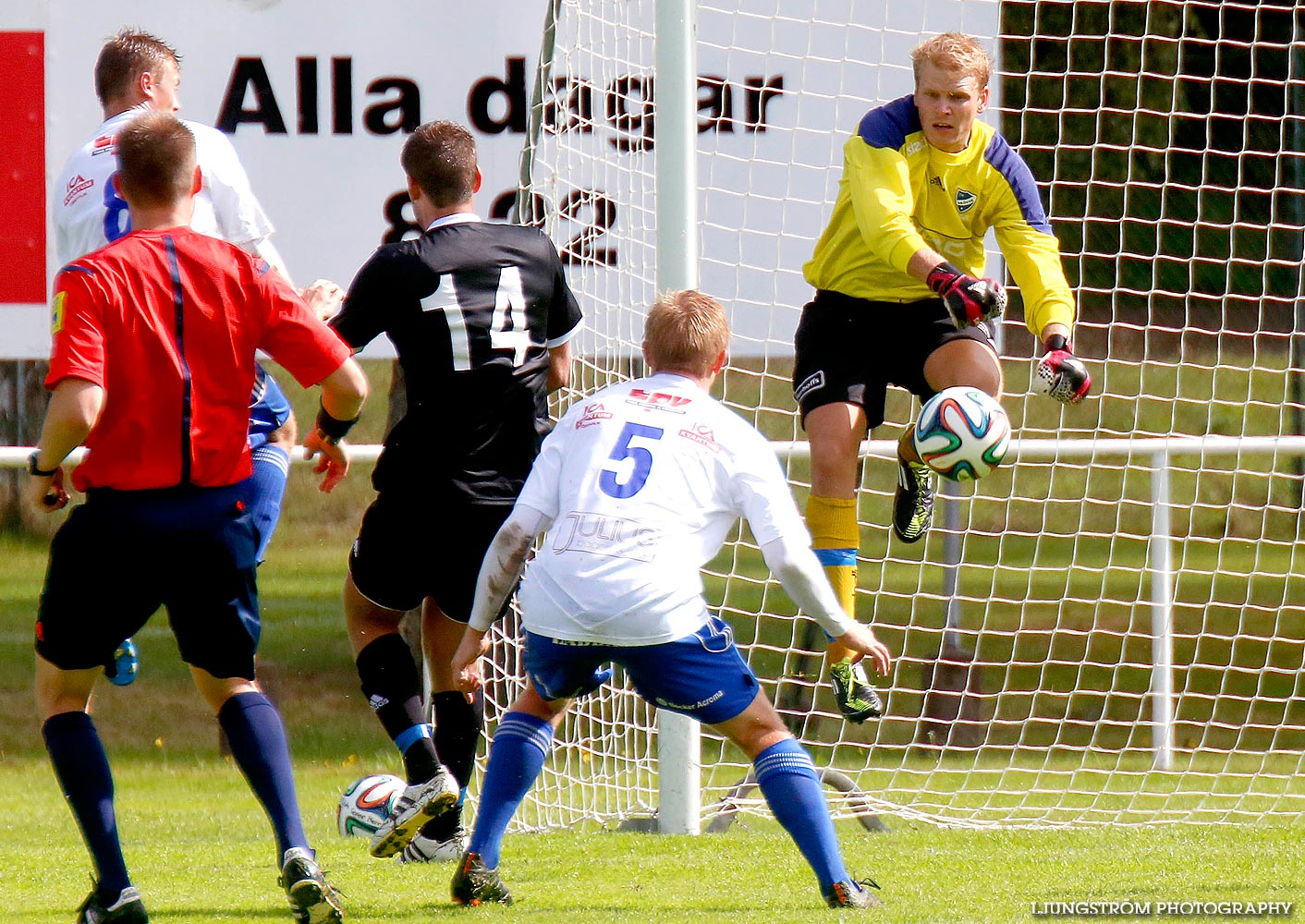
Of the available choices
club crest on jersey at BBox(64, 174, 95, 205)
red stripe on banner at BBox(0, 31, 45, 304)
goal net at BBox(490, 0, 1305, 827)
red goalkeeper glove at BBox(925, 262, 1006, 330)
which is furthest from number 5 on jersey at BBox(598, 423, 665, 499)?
red stripe on banner at BBox(0, 31, 45, 304)

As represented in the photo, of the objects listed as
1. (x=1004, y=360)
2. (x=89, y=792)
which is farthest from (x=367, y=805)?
(x=1004, y=360)

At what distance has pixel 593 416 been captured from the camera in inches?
148

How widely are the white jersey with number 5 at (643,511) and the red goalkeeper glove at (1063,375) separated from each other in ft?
4.29

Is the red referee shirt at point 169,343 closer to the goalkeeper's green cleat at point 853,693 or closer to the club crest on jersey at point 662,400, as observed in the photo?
the club crest on jersey at point 662,400

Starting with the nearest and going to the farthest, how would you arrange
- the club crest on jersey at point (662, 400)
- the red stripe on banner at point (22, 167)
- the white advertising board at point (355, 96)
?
the club crest on jersey at point (662, 400)
the white advertising board at point (355, 96)
the red stripe on banner at point (22, 167)

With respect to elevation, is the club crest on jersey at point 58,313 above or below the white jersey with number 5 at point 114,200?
below

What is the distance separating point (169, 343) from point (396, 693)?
54.6 inches

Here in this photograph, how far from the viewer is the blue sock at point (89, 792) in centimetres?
353

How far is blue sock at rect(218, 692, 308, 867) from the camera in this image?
3.54 m

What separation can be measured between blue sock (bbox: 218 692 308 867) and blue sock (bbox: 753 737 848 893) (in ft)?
3.41

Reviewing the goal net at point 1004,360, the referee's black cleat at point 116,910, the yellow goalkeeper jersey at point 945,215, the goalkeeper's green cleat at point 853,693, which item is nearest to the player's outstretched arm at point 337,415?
the referee's black cleat at point 116,910

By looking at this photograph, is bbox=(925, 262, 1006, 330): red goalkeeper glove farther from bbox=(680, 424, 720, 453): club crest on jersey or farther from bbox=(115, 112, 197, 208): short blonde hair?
bbox=(115, 112, 197, 208): short blonde hair

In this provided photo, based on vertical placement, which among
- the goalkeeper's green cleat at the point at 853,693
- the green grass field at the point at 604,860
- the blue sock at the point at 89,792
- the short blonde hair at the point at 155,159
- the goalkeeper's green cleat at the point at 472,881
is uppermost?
the short blonde hair at the point at 155,159

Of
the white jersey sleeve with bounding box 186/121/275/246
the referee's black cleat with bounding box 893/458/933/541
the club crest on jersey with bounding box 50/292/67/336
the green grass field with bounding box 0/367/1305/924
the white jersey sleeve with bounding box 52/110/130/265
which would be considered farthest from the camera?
the referee's black cleat with bounding box 893/458/933/541
